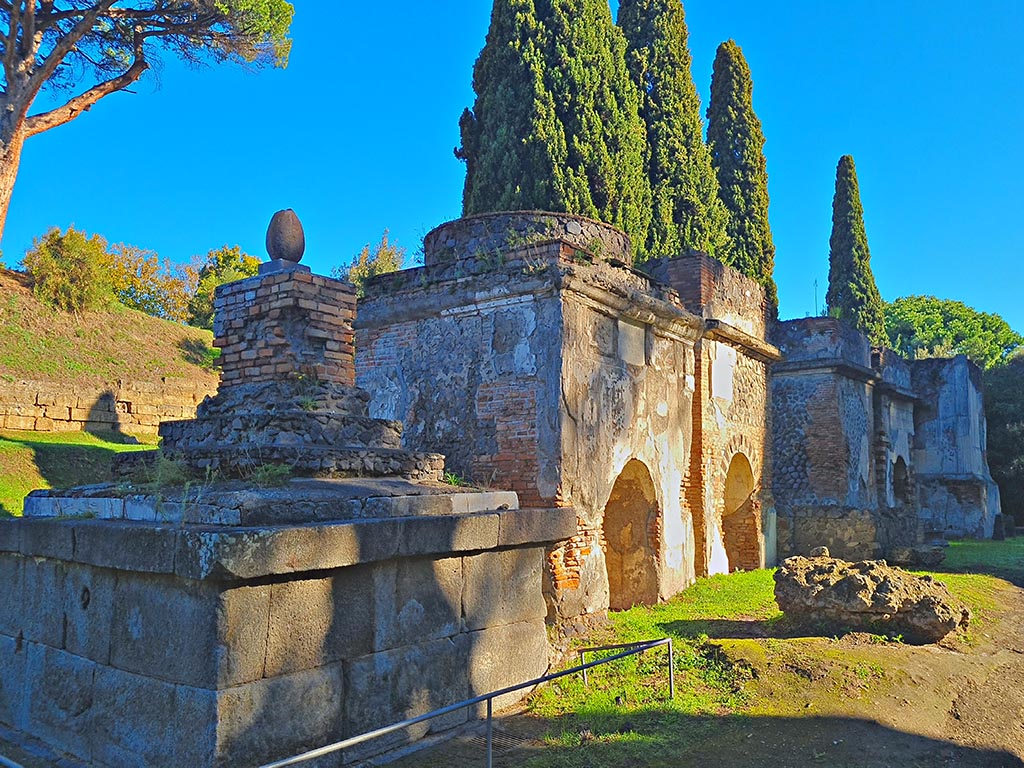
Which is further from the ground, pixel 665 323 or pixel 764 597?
pixel 665 323

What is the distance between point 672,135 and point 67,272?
1726 centimetres

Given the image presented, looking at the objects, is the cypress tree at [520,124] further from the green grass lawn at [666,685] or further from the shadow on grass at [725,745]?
the shadow on grass at [725,745]

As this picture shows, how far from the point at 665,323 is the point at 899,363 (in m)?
13.6

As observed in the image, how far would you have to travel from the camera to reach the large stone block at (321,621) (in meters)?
3.99

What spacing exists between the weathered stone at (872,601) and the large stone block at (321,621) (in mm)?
4968

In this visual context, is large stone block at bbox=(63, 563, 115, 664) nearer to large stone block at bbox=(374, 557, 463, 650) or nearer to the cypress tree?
large stone block at bbox=(374, 557, 463, 650)

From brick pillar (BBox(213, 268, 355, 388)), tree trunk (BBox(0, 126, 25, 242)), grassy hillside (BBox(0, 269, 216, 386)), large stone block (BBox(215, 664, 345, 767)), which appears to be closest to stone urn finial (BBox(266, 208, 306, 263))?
brick pillar (BBox(213, 268, 355, 388))

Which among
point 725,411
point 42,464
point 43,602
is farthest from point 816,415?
point 42,464

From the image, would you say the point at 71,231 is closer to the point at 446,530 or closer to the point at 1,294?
the point at 1,294

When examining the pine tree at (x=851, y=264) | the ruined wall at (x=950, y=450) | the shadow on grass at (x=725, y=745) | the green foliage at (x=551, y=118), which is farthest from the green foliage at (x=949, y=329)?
the shadow on grass at (x=725, y=745)

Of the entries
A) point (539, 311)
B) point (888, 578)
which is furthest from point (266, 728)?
point (888, 578)

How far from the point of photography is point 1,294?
21609mm

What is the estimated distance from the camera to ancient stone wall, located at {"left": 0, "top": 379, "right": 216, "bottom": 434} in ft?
57.0

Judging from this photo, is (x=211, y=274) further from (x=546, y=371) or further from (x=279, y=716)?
(x=279, y=716)
